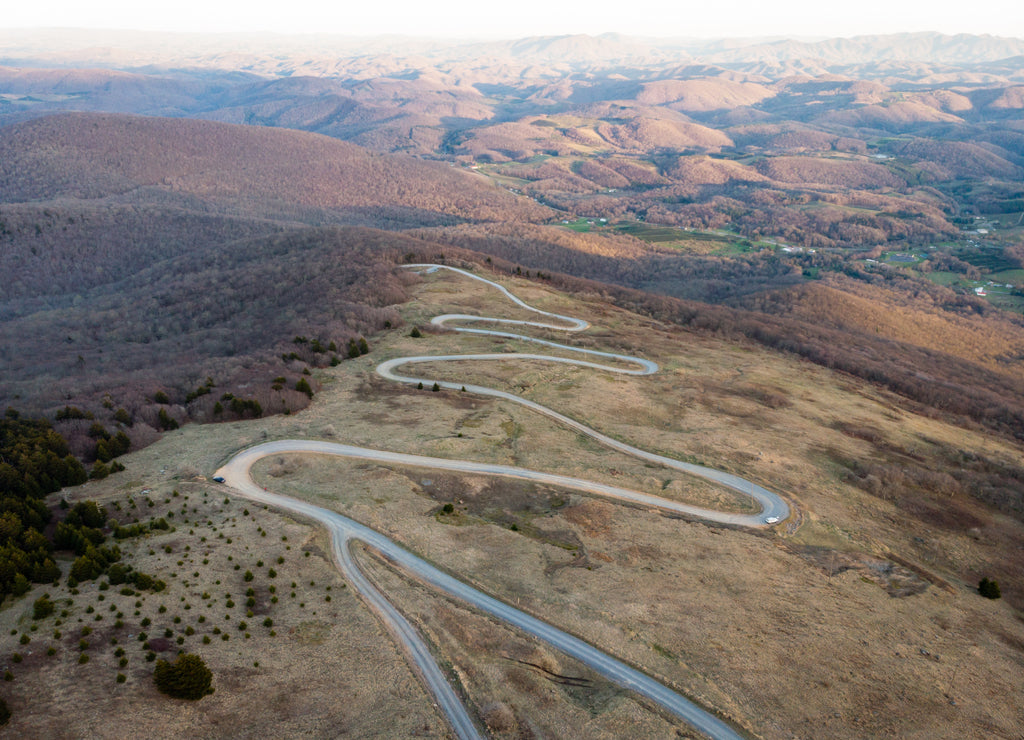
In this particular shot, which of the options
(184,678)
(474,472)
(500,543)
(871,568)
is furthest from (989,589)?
(184,678)

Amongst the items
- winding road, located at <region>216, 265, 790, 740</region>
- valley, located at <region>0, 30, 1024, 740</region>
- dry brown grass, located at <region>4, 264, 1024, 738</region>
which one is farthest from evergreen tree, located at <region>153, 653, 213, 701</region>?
winding road, located at <region>216, 265, 790, 740</region>

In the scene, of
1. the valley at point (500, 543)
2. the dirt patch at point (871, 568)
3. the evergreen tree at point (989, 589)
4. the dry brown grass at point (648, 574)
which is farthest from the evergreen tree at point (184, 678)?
the evergreen tree at point (989, 589)

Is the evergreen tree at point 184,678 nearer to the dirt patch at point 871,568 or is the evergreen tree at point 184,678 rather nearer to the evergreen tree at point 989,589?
the dirt patch at point 871,568

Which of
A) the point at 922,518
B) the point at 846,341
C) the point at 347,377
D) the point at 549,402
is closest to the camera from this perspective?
the point at 922,518

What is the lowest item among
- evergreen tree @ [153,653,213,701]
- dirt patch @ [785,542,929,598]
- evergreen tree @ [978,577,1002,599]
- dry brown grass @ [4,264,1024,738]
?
evergreen tree @ [978,577,1002,599]

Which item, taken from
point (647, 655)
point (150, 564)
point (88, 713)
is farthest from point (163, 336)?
point (647, 655)

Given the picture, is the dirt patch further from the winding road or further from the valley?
the winding road

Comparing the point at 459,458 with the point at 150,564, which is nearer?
the point at 150,564

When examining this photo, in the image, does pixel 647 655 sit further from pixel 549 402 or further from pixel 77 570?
pixel 549 402
